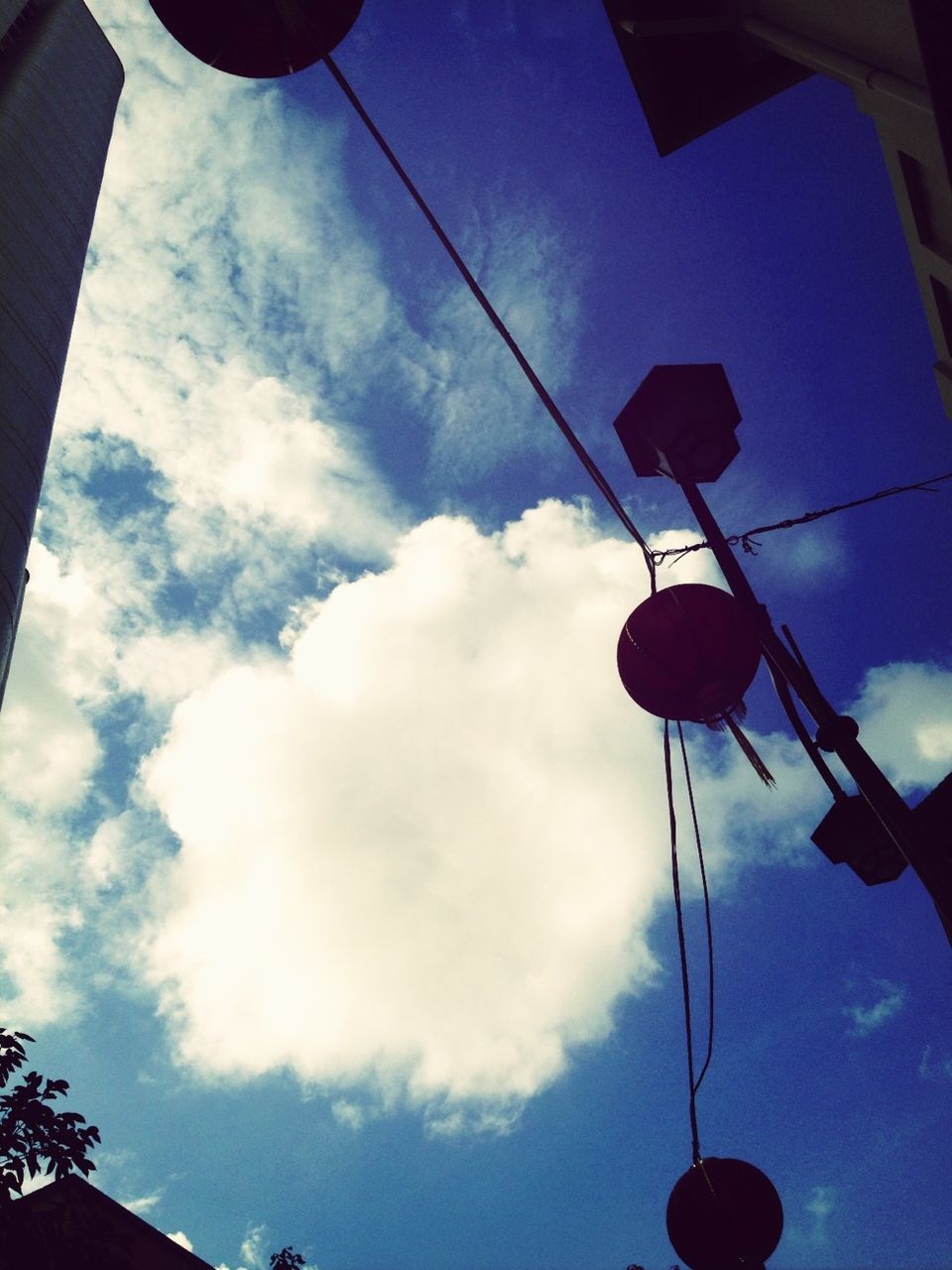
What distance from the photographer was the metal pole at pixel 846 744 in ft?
9.59

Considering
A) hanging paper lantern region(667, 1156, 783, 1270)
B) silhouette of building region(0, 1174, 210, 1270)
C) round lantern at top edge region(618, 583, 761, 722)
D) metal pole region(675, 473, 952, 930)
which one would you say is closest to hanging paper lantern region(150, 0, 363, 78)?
metal pole region(675, 473, 952, 930)

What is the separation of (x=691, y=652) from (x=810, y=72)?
Answer: 18.2 feet

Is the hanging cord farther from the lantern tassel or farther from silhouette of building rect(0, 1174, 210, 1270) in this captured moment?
silhouette of building rect(0, 1174, 210, 1270)

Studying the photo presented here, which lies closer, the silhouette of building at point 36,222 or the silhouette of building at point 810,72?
the silhouette of building at point 810,72

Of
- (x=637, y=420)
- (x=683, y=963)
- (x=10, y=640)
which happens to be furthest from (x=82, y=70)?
(x=683, y=963)

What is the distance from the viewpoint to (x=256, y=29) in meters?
4.38

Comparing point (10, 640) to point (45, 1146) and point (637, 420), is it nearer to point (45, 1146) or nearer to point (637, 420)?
point (45, 1146)

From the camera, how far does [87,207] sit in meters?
11.2

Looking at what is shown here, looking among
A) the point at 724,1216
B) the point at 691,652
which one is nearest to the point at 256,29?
the point at 691,652

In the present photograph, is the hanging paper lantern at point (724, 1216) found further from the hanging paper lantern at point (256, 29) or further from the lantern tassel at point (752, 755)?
the hanging paper lantern at point (256, 29)

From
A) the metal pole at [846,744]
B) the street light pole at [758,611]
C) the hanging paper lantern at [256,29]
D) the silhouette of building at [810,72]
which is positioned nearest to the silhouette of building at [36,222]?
the hanging paper lantern at [256,29]

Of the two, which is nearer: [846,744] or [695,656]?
[846,744]

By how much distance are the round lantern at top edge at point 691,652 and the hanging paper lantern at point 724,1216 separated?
297 centimetres

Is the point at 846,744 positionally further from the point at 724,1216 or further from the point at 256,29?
the point at 256,29
